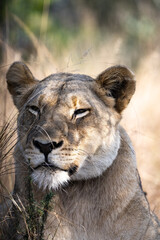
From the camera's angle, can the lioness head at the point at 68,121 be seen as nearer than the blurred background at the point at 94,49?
Yes

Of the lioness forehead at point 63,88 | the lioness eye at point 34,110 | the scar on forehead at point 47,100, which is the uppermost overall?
the lioness forehead at point 63,88

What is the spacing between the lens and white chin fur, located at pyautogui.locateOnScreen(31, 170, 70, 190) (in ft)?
11.4

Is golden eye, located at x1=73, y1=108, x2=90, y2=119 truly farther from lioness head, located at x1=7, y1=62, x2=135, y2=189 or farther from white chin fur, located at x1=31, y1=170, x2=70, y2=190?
white chin fur, located at x1=31, y1=170, x2=70, y2=190

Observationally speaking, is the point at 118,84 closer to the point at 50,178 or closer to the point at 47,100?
the point at 47,100

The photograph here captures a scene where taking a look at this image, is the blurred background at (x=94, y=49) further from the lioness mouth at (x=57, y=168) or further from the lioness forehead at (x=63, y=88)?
the lioness mouth at (x=57, y=168)

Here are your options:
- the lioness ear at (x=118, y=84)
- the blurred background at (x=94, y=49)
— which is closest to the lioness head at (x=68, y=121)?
the lioness ear at (x=118, y=84)

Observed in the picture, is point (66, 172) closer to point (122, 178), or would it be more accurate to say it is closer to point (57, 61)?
point (122, 178)

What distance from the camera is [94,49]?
820 cm

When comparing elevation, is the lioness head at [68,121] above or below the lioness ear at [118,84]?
below

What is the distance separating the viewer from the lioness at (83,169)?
357cm

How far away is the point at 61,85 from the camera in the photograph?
3961mm

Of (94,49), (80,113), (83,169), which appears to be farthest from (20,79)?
(94,49)

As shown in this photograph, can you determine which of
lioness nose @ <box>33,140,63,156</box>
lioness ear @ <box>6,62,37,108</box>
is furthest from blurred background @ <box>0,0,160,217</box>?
lioness nose @ <box>33,140,63,156</box>

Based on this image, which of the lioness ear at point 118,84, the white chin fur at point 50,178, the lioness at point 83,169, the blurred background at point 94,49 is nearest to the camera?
the white chin fur at point 50,178
